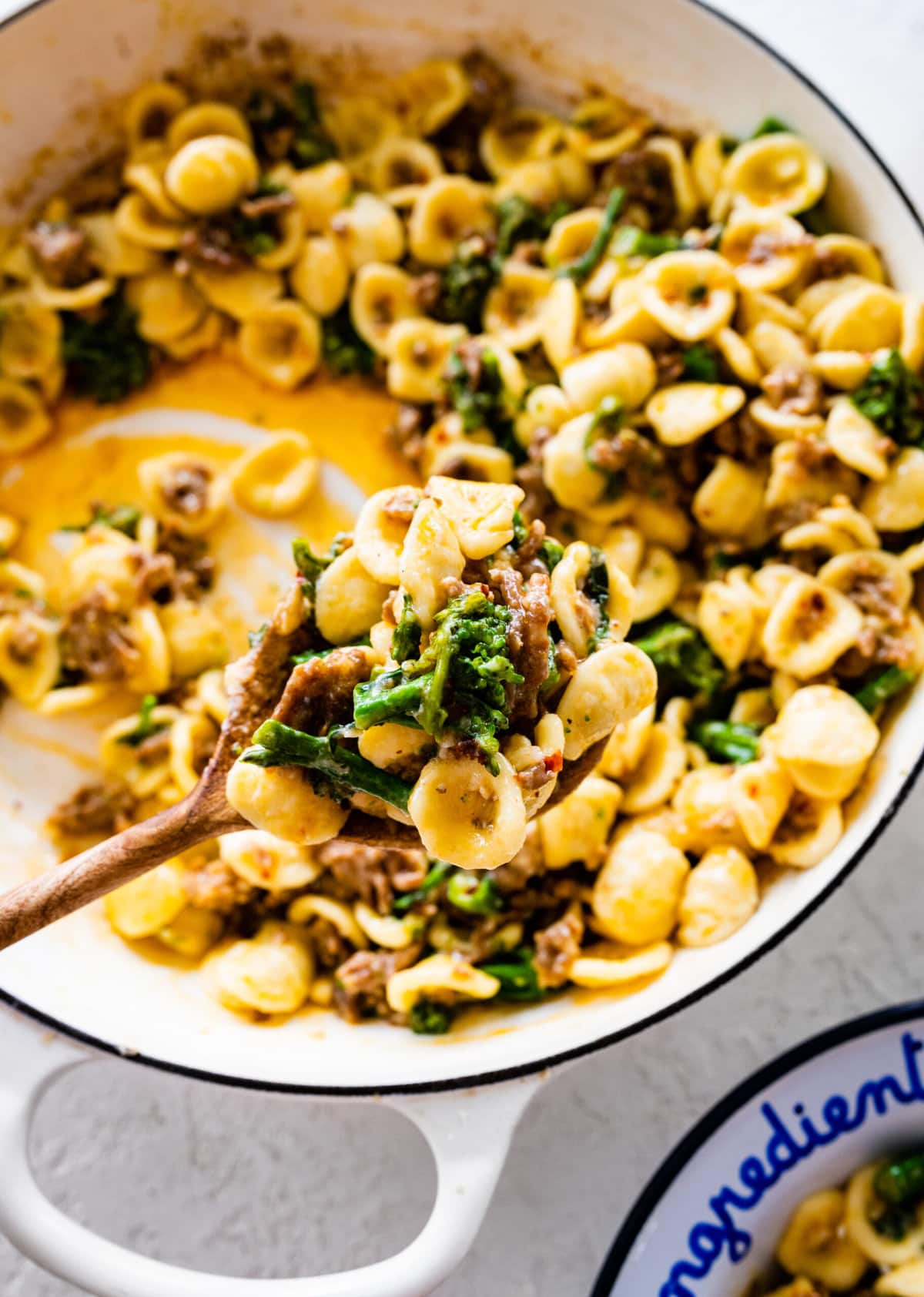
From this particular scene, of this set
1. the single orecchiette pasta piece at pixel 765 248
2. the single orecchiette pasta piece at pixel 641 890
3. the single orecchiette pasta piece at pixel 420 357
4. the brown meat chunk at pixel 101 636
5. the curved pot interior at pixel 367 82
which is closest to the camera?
the curved pot interior at pixel 367 82

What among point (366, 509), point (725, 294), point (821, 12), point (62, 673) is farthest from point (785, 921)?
point (821, 12)

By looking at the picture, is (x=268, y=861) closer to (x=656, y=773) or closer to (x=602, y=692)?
(x=656, y=773)

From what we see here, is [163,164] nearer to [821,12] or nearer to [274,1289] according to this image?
[821,12]

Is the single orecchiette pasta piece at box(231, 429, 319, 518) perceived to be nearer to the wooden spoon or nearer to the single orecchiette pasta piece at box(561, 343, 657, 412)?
the single orecchiette pasta piece at box(561, 343, 657, 412)

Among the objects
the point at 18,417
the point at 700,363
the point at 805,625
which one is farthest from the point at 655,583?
the point at 18,417

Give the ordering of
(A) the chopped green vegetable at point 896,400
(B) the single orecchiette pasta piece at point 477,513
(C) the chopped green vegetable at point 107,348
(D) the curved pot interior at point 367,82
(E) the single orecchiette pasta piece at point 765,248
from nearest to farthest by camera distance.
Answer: (B) the single orecchiette pasta piece at point 477,513 < (D) the curved pot interior at point 367,82 < (A) the chopped green vegetable at point 896,400 < (E) the single orecchiette pasta piece at point 765,248 < (C) the chopped green vegetable at point 107,348

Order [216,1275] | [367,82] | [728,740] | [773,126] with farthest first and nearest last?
[367,82], [773,126], [728,740], [216,1275]

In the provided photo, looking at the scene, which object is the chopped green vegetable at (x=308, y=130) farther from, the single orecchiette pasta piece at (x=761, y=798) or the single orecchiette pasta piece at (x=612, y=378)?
the single orecchiette pasta piece at (x=761, y=798)

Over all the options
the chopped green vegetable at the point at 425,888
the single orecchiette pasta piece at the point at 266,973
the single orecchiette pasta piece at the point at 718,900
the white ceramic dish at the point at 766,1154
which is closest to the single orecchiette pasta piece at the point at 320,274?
the chopped green vegetable at the point at 425,888
